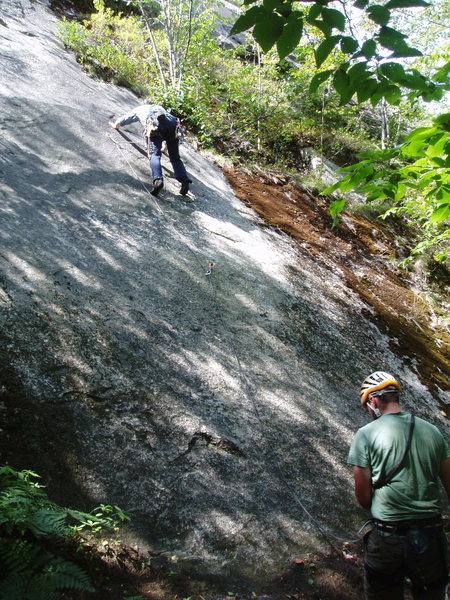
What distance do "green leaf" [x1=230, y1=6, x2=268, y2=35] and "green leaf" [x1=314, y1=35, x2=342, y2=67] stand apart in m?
0.31

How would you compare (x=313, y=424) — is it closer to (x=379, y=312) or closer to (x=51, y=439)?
(x=51, y=439)

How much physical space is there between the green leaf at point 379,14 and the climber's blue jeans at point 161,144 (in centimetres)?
499

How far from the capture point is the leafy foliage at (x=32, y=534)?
1844 mm

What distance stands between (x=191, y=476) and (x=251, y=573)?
87 centimetres

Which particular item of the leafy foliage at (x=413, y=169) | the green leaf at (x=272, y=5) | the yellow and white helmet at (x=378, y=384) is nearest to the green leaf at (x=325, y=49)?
the green leaf at (x=272, y=5)

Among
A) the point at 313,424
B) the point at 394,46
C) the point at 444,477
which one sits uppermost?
the point at 394,46

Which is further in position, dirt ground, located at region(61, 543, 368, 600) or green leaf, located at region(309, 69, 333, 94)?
dirt ground, located at region(61, 543, 368, 600)

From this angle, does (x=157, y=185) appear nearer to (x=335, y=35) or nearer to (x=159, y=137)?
(x=159, y=137)

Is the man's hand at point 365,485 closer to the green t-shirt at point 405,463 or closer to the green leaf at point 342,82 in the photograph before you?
the green t-shirt at point 405,463

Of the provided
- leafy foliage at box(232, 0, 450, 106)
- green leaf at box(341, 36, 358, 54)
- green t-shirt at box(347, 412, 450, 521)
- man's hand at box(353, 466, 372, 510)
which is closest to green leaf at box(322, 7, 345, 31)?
leafy foliage at box(232, 0, 450, 106)

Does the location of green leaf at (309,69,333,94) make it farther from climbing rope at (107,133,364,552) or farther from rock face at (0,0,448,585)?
climbing rope at (107,133,364,552)

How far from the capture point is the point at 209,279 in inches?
227

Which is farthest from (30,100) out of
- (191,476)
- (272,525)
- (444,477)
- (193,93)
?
(444,477)

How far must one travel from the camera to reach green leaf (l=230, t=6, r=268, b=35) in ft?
6.22
